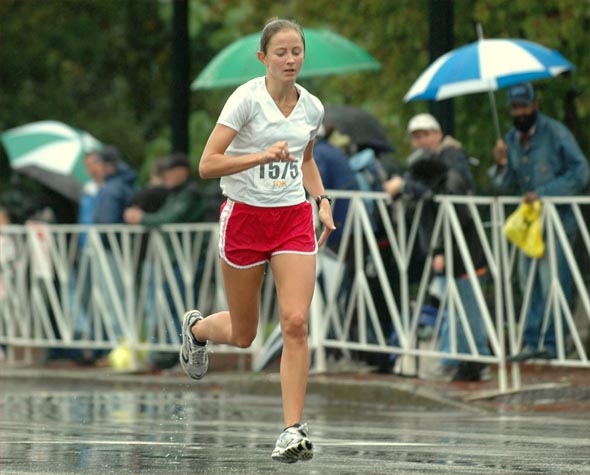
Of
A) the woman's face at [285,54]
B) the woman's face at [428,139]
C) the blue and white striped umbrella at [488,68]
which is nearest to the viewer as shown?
the woman's face at [285,54]

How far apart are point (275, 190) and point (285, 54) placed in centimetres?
60

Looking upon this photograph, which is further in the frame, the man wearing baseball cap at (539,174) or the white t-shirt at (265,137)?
the man wearing baseball cap at (539,174)

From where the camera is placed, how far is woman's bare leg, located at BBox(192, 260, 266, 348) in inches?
332

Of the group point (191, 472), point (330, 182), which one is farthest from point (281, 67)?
point (330, 182)

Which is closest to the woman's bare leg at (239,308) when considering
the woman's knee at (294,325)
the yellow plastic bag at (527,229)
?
the woman's knee at (294,325)

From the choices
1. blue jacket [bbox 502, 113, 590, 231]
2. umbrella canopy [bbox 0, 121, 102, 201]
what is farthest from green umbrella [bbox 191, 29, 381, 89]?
blue jacket [bbox 502, 113, 590, 231]

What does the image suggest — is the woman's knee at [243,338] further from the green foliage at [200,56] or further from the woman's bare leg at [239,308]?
the green foliage at [200,56]

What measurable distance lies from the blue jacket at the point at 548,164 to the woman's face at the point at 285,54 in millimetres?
4413

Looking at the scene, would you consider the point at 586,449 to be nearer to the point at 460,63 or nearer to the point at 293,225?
the point at 293,225

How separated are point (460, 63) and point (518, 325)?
6.91 feet

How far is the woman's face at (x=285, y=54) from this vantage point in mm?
8094

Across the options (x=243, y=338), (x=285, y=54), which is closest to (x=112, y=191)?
(x=243, y=338)

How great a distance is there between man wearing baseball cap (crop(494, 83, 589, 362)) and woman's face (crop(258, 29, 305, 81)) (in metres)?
4.25

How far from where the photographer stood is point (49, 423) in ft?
35.0
